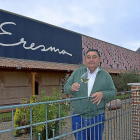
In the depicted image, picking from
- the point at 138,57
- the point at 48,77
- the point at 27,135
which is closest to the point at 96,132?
the point at 27,135

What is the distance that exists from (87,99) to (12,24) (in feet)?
37.0

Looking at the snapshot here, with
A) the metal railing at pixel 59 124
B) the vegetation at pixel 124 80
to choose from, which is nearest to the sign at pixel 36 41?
the vegetation at pixel 124 80

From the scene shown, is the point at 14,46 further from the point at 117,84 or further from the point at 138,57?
the point at 138,57

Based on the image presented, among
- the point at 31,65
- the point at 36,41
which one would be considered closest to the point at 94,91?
the point at 31,65

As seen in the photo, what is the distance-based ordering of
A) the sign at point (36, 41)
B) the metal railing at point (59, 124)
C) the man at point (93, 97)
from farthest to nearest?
1. the sign at point (36, 41)
2. the man at point (93, 97)
3. the metal railing at point (59, 124)

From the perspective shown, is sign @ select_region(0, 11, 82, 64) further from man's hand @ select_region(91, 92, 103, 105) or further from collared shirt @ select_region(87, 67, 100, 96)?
man's hand @ select_region(91, 92, 103, 105)

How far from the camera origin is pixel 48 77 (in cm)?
1728

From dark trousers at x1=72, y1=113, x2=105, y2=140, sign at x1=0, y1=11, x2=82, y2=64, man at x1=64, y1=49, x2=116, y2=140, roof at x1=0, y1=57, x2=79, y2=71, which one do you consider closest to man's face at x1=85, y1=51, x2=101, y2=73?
man at x1=64, y1=49, x2=116, y2=140

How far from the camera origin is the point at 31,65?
12.7 m

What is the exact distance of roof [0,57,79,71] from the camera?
11.2 meters

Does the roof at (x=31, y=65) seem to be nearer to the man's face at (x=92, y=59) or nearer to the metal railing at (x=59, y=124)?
the metal railing at (x=59, y=124)

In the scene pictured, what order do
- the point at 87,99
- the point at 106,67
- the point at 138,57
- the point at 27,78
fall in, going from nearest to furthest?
the point at 87,99 < the point at 27,78 < the point at 106,67 < the point at 138,57

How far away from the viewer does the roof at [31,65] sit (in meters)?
11.2

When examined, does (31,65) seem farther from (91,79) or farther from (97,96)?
(97,96)
